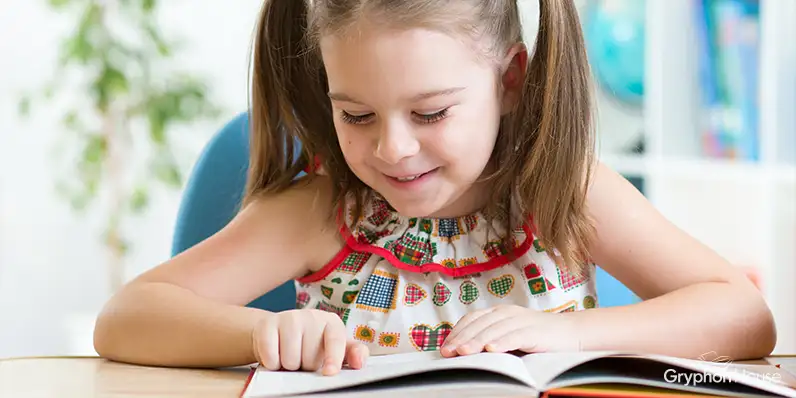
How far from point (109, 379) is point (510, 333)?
34 cm

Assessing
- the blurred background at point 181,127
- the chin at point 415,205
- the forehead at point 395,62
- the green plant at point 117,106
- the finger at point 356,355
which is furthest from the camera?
the green plant at point 117,106

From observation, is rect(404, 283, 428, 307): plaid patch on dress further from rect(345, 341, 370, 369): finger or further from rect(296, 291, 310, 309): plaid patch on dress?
rect(345, 341, 370, 369): finger

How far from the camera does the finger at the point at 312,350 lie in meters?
0.78

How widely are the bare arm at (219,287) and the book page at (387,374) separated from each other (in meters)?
0.14

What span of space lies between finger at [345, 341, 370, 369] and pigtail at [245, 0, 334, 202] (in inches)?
15.4

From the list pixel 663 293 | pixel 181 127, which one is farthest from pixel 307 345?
pixel 181 127

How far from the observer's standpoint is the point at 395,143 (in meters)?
0.90

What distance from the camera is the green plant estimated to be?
8.47ft

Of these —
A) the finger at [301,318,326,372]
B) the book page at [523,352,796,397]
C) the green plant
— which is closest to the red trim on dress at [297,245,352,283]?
the finger at [301,318,326,372]

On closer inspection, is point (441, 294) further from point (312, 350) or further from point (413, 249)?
point (312, 350)

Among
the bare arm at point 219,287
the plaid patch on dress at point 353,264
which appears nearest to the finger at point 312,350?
the bare arm at point 219,287

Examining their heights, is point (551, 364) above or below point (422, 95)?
below

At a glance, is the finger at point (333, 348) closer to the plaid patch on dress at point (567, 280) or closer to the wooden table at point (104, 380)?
the wooden table at point (104, 380)

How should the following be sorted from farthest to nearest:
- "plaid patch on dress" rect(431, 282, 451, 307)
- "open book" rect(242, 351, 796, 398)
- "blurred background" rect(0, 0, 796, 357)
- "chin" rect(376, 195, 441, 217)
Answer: "blurred background" rect(0, 0, 796, 357), "plaid patch on dress" rect(431, 282, 451, 307), "chin" rect(376, 195, 441, 217), "open book" rect(242, 351, 796, 398)
